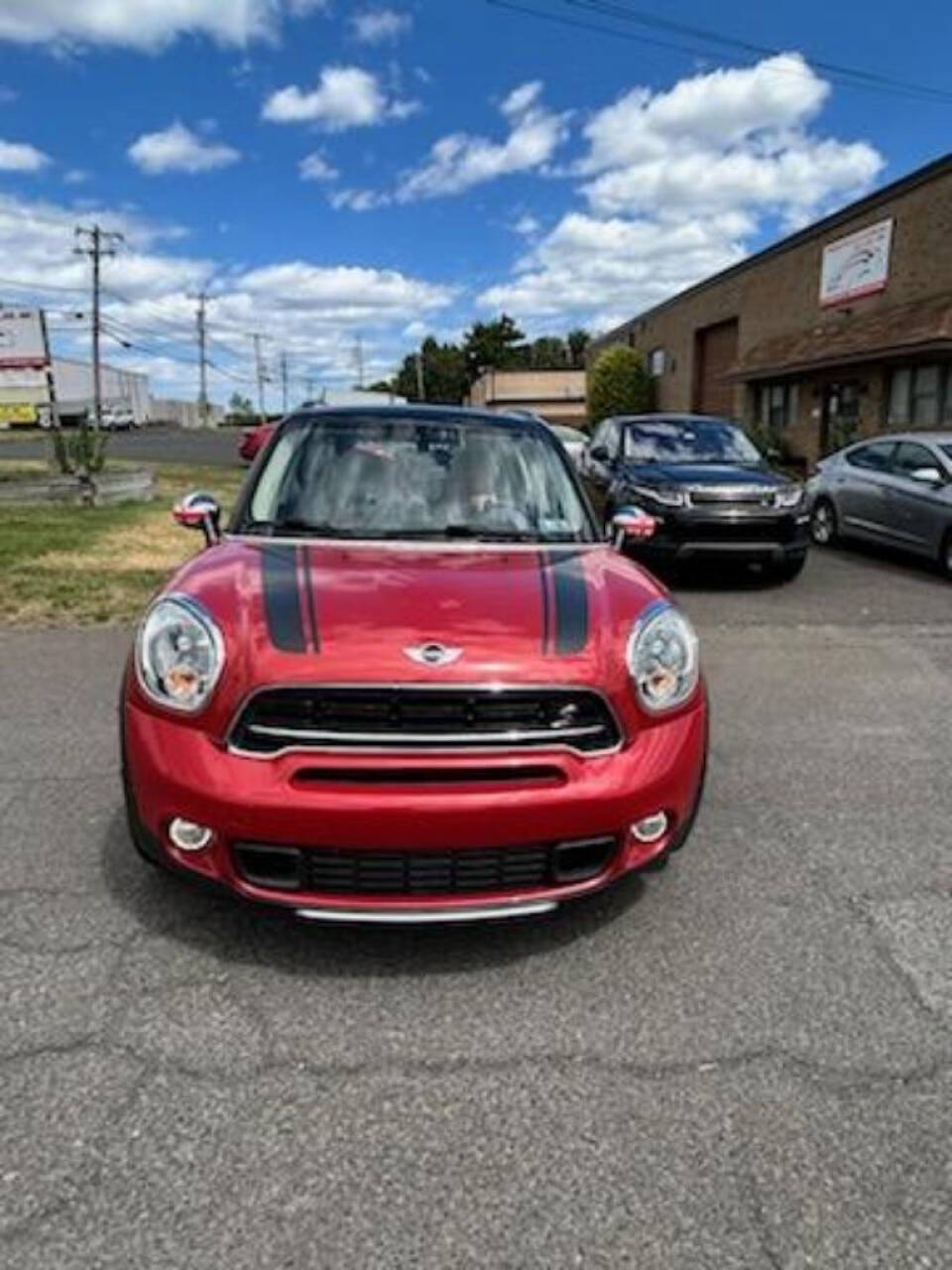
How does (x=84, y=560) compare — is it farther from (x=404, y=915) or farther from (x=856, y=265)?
(x=856, y=265)

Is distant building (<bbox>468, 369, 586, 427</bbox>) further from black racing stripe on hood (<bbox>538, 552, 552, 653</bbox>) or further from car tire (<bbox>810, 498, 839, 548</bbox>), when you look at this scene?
black racing stripe on hood (<bbox>538, 552, 552, 653</bbox>)

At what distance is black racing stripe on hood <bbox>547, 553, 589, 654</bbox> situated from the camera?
305cm

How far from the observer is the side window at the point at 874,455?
1161 centimetres

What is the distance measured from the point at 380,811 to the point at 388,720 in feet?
0.87

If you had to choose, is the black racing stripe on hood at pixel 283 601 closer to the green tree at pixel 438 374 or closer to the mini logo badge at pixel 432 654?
the mini logo badge at pixel 432 654

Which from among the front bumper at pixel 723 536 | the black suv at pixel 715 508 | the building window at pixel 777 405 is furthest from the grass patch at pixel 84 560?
the building window at pixel 777 405

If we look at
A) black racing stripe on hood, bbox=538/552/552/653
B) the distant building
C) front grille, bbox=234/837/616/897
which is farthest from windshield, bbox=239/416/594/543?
the distant building

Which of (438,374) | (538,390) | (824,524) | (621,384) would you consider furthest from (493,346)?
(824,524)

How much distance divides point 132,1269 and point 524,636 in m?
1.80

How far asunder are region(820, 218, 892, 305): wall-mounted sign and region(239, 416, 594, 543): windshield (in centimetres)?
1872

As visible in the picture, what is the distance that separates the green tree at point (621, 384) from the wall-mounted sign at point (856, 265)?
559 inches

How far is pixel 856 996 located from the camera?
297 cm

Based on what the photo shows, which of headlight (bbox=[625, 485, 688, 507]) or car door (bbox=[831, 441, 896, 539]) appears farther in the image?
car door (bbox=[831, 441, 896, 539])

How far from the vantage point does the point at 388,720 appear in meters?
2.86
